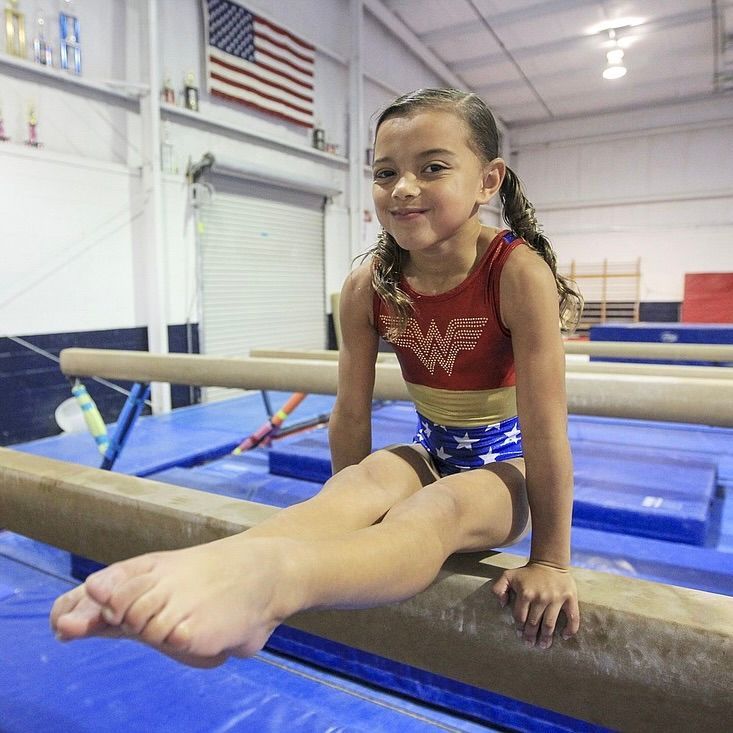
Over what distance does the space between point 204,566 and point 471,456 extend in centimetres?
86

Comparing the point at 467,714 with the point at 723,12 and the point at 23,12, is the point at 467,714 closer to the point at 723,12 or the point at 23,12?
→ the point at 23,12

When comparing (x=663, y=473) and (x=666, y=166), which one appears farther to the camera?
(x=666, y=166)

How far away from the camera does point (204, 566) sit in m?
0.61

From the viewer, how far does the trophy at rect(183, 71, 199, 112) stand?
548 centimetres

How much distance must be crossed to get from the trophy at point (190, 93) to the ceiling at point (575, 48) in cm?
371

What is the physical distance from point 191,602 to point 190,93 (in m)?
5.78

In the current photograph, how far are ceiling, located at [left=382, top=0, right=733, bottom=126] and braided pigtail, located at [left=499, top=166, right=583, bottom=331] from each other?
7513 millimetres

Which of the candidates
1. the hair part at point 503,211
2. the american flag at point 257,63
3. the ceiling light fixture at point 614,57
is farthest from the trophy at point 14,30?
the ceiling light fixture at point 614,57

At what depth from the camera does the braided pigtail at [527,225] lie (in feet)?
4.13


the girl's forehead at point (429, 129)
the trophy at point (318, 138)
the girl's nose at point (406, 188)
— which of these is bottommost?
the girl's nose at point (406, 188)

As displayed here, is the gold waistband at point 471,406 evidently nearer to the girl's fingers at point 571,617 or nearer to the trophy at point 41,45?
the girl's fingers at point 571,617

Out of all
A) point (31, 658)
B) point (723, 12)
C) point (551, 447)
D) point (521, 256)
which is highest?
point (723, 12)

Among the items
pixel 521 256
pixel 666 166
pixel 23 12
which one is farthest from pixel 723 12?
pixel 521 256

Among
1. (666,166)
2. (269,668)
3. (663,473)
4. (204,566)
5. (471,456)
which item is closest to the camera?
(204,566)
